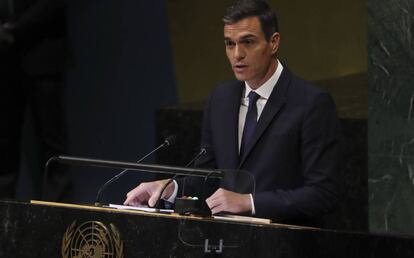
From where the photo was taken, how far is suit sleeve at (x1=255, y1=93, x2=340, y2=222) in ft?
12.8

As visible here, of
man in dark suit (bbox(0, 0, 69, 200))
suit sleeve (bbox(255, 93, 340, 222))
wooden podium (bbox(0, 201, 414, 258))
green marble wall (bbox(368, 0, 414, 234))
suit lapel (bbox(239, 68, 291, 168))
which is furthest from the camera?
man in dark suit (bbox(0, 0, 69, 200))

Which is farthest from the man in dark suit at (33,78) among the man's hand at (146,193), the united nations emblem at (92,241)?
the united nations emblem at (92,241)

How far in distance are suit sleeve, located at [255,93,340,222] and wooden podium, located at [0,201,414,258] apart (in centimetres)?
29

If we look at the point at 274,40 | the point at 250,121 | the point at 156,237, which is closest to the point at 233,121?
the point at 250,121

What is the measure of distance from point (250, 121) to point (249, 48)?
233mm

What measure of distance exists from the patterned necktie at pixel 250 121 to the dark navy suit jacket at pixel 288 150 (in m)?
0.03

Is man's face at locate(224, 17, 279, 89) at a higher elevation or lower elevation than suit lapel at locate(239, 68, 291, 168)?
higher

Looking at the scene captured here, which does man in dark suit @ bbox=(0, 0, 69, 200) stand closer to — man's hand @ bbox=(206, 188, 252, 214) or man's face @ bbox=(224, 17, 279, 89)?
man's face @ bbox=(224, 17, 279, 89)

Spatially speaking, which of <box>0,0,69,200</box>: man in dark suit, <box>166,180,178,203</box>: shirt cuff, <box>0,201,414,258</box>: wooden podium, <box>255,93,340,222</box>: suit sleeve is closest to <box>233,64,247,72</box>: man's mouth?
<box>255,93,340,222</box>: suit sleeve

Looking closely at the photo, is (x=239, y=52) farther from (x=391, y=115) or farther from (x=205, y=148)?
(x=391, y=115)

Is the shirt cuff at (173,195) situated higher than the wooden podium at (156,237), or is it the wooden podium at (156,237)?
the shirt cuff at (173,195)

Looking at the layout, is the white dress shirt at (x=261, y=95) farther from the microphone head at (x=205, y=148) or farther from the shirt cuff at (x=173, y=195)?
the shirt cuff at (x=173, y=195)

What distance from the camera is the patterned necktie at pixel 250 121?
4145 mm

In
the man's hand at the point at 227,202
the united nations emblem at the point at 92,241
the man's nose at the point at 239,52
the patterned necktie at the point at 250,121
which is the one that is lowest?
the united nations emblem at the point at 92,241
